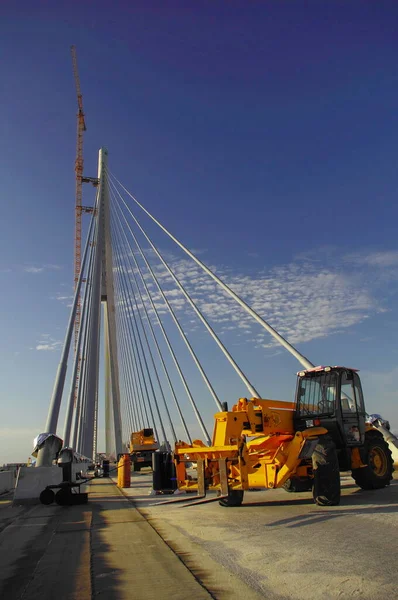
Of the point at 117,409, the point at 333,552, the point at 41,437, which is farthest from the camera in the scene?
the point at 117,409

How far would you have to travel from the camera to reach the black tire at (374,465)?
10.0 meters

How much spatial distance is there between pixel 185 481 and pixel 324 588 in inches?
228

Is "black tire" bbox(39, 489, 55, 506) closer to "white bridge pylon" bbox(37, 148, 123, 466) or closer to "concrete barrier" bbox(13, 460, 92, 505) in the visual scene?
"concrete barrier" bbox(13, 460, 92, 505)

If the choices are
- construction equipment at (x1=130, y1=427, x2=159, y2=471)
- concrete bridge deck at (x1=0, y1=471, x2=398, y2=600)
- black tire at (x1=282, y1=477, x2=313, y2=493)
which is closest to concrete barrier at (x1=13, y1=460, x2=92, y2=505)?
concrete bridge deck at (x1=0, y1=471, x2=398, y2=600)

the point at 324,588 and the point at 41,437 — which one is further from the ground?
the point at 41,437

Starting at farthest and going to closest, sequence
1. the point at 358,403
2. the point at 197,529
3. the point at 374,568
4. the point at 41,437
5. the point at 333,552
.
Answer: the point at 41,437
the point at 358,403
the point at 197,529
the point at 333,552
the point at 374,568

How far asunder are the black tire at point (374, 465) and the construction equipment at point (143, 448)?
1962cm

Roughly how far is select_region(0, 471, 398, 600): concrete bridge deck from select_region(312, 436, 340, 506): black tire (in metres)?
0.24

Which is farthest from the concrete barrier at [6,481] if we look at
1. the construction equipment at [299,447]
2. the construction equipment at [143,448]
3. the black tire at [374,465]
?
the black tire at [374,465]

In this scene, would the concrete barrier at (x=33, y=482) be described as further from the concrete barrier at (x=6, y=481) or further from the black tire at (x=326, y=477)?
the black tire at (x=326, y=477)

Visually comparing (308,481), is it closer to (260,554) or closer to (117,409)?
(260,554)

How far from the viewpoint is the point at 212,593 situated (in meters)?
3.83

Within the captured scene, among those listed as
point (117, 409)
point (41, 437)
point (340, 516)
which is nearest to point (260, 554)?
point (340, 516)

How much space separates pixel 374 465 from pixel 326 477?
2684 millimetres
